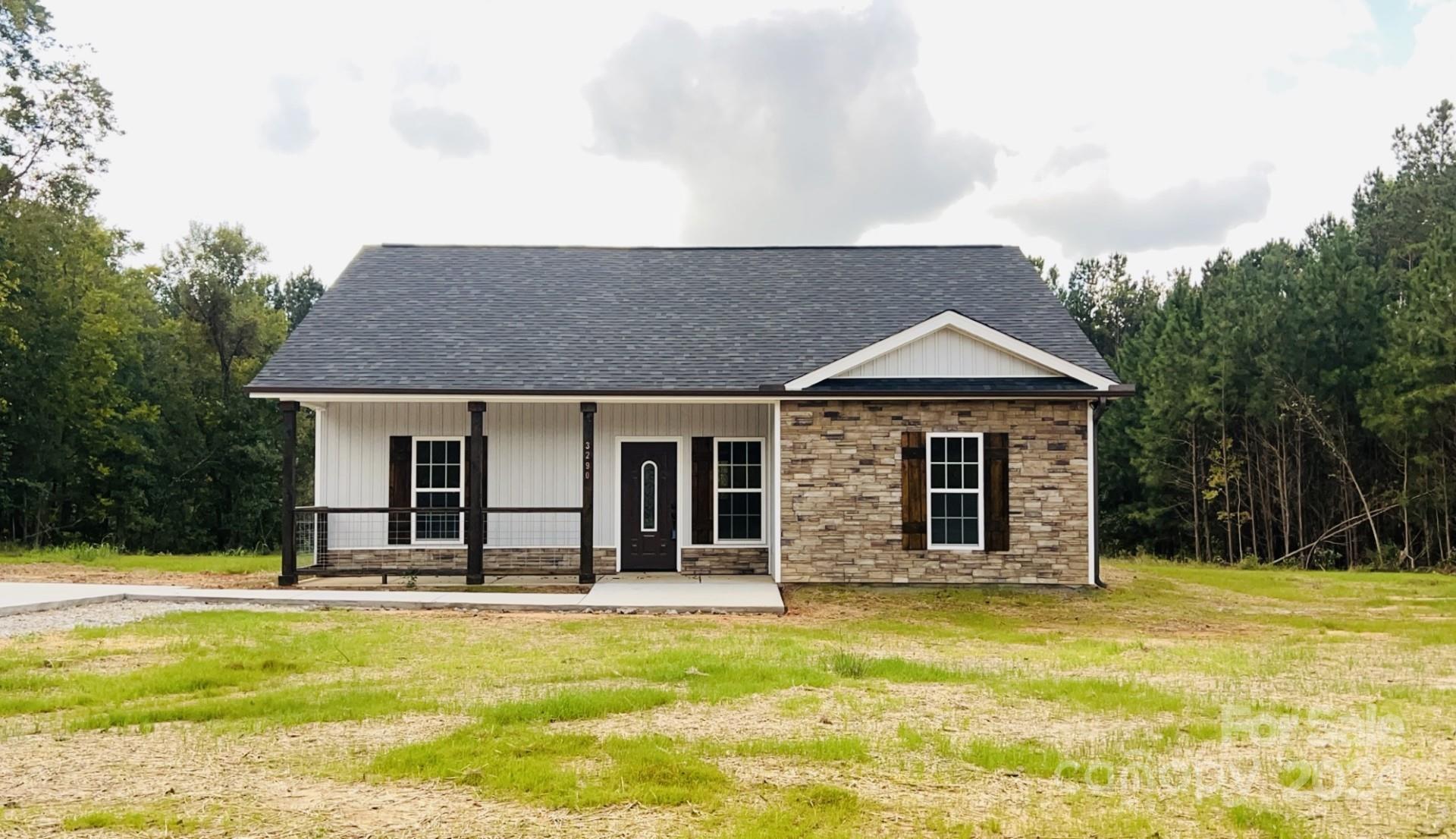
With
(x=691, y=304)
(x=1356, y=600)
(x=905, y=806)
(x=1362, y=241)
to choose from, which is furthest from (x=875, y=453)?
(x=1362, y=241)

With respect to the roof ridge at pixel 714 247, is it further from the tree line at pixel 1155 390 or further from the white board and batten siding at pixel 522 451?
the tree line at pixel 1155 390

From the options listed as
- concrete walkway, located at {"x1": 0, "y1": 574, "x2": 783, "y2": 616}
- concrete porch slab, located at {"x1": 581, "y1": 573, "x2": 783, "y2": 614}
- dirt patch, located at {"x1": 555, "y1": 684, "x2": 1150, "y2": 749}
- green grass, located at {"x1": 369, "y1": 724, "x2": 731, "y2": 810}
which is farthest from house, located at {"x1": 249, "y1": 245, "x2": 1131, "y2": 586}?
green grass, located at {"x1": 369, "y1": 724, "x2": 731, "y2": 810}

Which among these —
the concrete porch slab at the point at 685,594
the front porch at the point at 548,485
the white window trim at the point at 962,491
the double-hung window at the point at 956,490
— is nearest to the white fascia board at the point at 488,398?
the front porch at the point at 548,485

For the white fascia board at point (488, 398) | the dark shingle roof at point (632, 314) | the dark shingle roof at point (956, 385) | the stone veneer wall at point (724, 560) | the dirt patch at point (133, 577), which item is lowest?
the dirt patch at point (133, 577)

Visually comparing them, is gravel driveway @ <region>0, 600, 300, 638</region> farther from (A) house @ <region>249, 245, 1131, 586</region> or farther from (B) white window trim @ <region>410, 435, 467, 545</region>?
(B) white window trim @ <region>410, 435, 467, 545</region>

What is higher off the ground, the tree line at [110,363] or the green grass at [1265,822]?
the tree line at [110,363]

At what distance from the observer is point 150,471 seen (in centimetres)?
3459

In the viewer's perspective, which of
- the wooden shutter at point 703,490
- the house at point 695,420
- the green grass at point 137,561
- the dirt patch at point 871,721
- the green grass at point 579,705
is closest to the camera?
the dirt patch at point 871,721

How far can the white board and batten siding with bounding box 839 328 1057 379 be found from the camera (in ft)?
48.6

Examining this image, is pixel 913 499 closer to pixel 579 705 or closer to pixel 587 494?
pixel 587 494

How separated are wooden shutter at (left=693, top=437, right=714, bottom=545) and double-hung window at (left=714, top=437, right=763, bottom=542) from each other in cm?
10

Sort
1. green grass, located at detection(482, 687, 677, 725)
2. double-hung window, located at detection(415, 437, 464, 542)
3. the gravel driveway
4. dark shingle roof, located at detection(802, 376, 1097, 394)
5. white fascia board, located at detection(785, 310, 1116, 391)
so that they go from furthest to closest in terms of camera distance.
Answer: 1. double-hung window, located at detection(415, 437, 464, 542)
2. white fascia board, located at detection(785, 310, 1116, 391)
3. dark shingle roof, located at detection(802, 376, 1097, 394)
4. the gravel driveway
5. green grass, located at detection(482, 687, 677, 725)

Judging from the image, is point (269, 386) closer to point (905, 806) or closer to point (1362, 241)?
point (905, 806)

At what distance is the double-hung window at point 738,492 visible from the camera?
16422 mm
